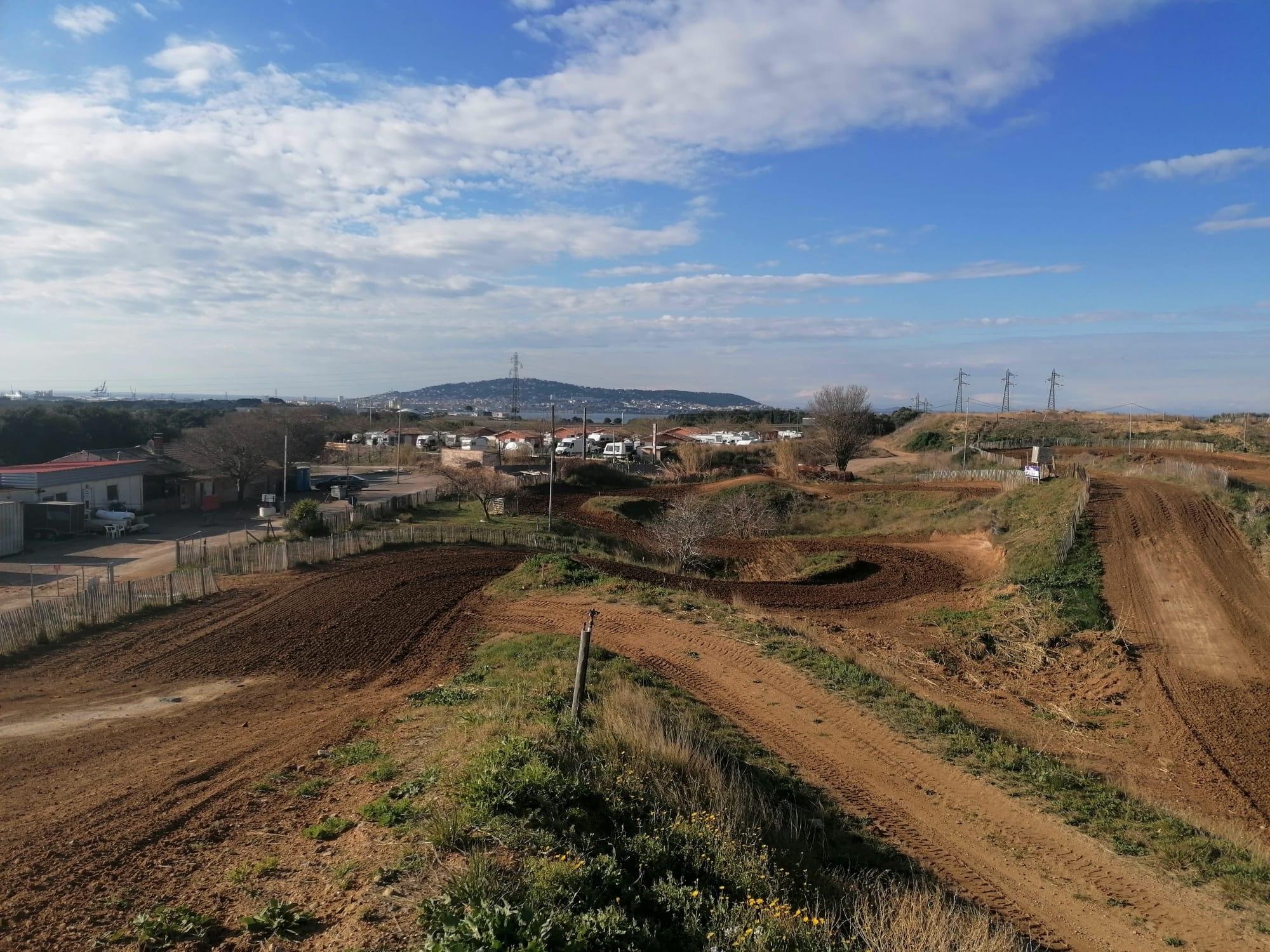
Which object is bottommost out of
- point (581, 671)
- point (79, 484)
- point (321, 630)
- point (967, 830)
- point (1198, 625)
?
point (321, 630)

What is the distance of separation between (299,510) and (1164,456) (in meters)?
51.5

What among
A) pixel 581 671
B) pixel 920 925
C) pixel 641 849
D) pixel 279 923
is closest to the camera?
pixel 279 923

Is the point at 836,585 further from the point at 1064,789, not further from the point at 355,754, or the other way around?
the point at 355,754

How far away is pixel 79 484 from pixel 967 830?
140ft

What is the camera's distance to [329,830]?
7.17m

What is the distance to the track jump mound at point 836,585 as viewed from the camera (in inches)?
925

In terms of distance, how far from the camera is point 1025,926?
773cm

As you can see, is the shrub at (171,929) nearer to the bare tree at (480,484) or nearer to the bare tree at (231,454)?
the bare tree at (480,484)

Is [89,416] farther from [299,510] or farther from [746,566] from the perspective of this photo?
[746,566]

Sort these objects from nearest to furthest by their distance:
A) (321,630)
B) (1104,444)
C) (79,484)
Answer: (321,630)
(79,484)
(1104,444)

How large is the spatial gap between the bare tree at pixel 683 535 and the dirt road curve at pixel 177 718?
9.79m

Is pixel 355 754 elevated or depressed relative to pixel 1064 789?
elevated

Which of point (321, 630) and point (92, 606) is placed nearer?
point (92, 606)

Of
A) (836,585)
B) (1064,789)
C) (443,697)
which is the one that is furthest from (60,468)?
(1064,789)
